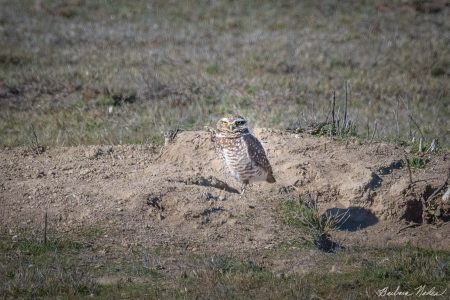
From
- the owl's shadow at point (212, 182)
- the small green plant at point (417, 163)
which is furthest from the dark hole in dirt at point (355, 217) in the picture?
the owl's shadow at point (212, 182)

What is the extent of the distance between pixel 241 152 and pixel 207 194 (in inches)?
25.6

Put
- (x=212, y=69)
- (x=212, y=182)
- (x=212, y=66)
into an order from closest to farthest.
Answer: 1. (x=212, y=182)
2. (x=212, y=69)
3. (x=212, y=66)

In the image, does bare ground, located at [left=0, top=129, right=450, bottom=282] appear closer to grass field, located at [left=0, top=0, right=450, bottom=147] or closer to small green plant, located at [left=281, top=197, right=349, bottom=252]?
small green plant, located at [left=281, top=197, right=349, bottom=252]

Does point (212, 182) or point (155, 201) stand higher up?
point (155, 201)

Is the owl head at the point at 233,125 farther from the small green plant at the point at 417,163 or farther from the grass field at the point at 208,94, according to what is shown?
the small green plant at the point at 417,163

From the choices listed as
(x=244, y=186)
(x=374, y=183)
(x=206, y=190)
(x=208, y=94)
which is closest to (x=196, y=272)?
(x=206, y=190)

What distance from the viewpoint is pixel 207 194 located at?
25.8 ft

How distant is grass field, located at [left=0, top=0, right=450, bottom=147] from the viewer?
12.9m

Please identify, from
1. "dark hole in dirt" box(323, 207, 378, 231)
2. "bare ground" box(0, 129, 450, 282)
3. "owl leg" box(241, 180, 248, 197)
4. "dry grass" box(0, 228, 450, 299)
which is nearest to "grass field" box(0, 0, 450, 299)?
"dry grass" box(0, 228, 450, 299)

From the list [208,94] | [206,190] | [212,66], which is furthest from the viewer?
[212,66]

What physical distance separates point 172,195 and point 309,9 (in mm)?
18622

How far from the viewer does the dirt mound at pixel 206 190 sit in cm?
747

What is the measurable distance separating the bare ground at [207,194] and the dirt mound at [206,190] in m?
0.01

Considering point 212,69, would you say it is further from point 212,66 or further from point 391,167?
point 391,167
